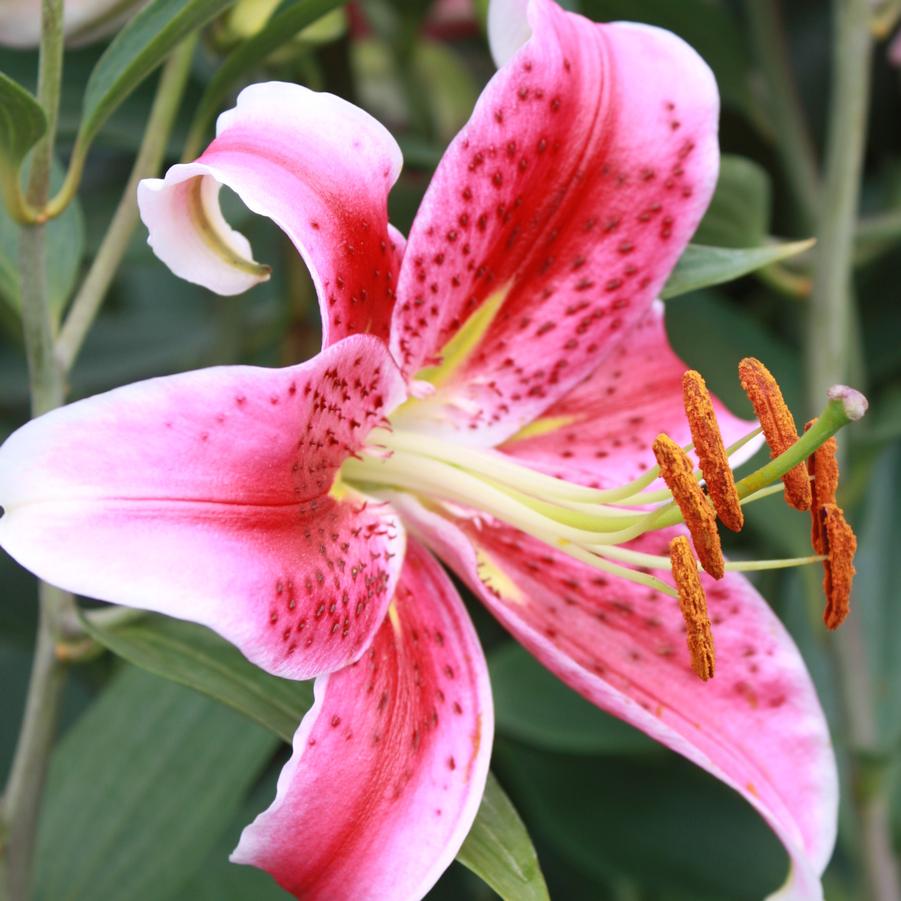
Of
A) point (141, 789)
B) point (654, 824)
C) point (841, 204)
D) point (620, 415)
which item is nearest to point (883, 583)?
point (654, 824)

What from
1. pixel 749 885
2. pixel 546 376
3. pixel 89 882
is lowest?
pixel 749 885

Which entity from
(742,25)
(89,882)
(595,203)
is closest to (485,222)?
(595,203)

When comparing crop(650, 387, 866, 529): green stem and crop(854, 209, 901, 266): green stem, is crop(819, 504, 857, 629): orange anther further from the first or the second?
crop(854, 209, 901, 266): green stem

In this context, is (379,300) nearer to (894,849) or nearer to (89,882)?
(89,882)

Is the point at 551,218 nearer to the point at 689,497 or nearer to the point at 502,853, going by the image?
the point at 689,497

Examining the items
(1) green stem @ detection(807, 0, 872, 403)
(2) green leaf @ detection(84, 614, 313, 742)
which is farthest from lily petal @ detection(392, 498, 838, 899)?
(1) green stem @ detection(807, 0, 872, 403)

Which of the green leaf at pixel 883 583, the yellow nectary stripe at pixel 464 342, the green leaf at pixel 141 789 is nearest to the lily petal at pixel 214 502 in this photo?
the yellow nectary stripe at pixel 464 342

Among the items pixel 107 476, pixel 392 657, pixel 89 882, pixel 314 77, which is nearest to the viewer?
pixel 107 476
